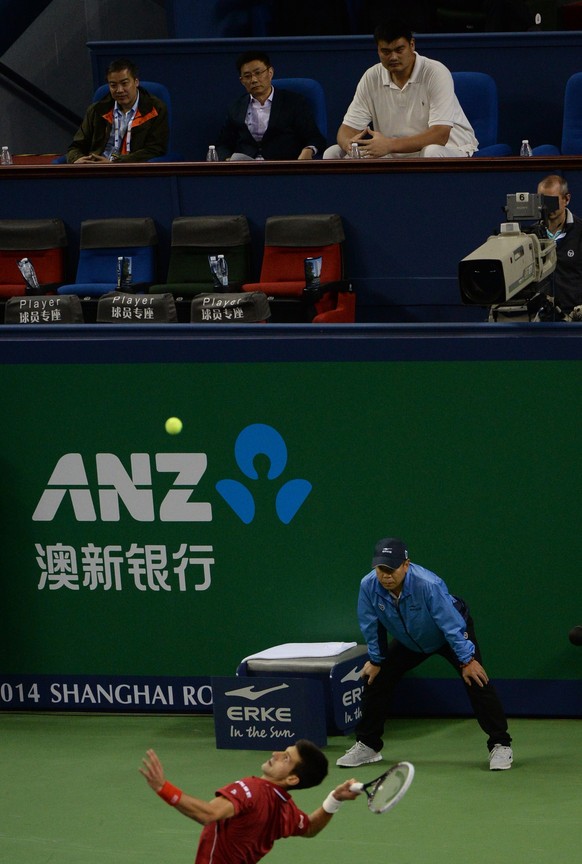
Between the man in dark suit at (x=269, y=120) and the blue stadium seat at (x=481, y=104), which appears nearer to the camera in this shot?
the man in dark suit at (x=269, y=120)

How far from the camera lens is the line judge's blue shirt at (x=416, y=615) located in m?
6.24

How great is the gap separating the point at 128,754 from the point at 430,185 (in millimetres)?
5302

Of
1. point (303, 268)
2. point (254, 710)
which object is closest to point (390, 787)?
point (254, 710)

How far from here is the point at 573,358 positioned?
6.61m

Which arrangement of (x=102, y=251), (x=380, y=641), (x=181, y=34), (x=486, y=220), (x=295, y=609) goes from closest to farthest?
(x=380, y=641) < (x=295, y=609) < (x=486, y=220) < (x=102, y=251) < (x=181, y=34)

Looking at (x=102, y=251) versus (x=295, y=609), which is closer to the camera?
(x=295, y=609)

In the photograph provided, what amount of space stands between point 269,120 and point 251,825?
7986 mm

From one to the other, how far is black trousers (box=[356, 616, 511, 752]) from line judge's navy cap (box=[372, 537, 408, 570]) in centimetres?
56

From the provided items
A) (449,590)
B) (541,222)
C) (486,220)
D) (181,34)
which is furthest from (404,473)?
(181,34)

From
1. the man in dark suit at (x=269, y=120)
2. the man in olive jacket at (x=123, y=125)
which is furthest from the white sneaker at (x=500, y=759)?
the man in olive jacket at (x=123, y=125)

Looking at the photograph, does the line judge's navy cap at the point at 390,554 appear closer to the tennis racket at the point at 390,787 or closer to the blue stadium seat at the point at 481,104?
the tennis racket at the point at 390,787

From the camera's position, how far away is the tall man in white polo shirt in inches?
406

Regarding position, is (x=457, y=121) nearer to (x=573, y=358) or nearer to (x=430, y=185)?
(x=430, y=185)

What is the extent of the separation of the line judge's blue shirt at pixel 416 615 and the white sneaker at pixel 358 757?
0.42 meters
